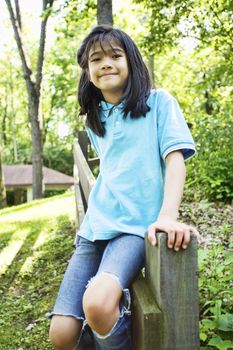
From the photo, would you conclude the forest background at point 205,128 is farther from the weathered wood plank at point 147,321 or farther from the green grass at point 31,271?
the weathered wood plank at point 147,321

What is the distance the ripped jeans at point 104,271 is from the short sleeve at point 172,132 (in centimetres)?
45

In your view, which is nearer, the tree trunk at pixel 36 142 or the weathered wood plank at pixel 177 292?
the weathered wood plank at pixel 177 292

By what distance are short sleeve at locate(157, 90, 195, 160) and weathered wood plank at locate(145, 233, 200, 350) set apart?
0.68 metres

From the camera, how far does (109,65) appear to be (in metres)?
2.25

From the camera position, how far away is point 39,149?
13.4 metres

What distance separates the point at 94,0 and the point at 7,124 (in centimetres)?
3501

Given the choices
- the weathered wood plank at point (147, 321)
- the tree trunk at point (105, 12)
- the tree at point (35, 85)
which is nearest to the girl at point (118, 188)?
the weathered wood plank at point (147, 321)

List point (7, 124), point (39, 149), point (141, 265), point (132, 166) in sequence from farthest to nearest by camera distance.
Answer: point (7, 124) → point (39, 149) → point (132, 166) → point (141, 265)

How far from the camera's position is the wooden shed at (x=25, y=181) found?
33.1 metres

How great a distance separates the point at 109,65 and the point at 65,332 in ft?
4.22

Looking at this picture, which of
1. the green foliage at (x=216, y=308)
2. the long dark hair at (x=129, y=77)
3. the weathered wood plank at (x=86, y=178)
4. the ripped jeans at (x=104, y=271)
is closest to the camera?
the ripped jeans at (x=104, y=271)

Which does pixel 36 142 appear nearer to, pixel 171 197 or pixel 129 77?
pixel 129 77

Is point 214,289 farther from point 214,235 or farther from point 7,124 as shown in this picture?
point 7,124

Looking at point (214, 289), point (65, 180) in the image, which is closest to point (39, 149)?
point (214, 289)
